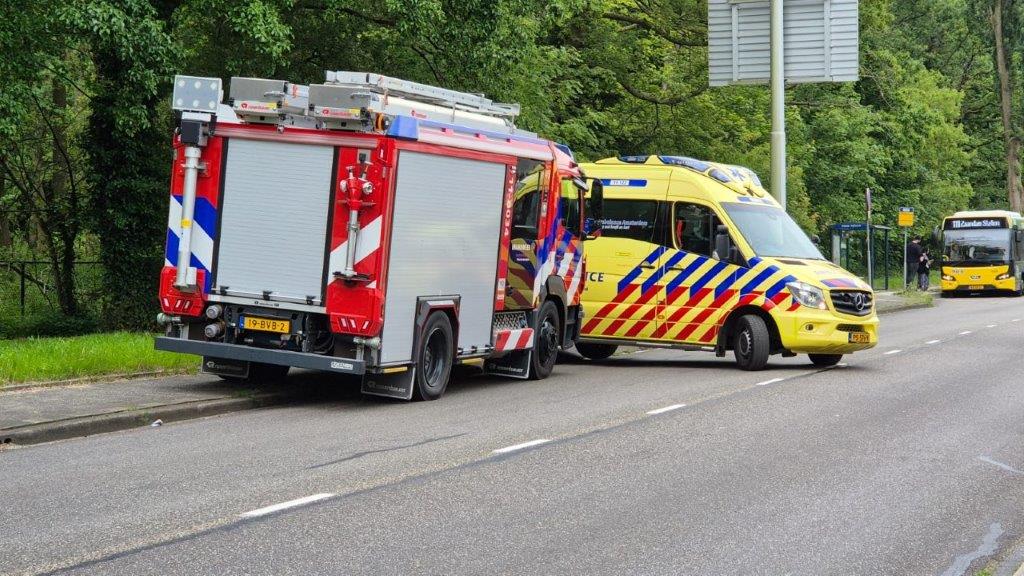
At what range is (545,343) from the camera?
16.4 meters

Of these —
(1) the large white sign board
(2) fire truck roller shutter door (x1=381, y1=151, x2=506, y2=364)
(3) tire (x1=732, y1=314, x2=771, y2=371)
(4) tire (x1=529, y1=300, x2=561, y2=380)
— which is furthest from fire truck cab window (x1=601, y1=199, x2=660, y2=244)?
(1) the large white sign board

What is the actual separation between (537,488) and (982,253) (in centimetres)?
4240

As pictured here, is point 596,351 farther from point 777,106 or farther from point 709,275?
point 777,106

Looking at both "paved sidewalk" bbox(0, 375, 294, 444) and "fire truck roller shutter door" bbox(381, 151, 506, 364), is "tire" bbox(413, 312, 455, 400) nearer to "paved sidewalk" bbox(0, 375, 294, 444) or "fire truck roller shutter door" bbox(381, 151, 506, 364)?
"fire truck roller shutter door" bbox(381, 151, 506, 364)

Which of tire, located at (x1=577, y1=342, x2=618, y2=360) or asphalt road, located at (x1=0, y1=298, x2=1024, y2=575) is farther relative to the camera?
tire, located at (x1=577, y1=342, x2=618, y2=360)

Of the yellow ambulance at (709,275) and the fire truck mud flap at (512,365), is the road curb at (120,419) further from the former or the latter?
the yellow ambulance at (709,275)

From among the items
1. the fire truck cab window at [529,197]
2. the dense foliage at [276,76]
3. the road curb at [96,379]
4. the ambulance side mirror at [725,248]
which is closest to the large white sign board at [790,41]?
the dense foliage at [276,76]

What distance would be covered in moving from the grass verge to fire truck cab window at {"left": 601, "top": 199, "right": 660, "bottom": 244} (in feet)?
21.2

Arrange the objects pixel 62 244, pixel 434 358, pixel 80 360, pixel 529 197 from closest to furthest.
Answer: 1. pixel 434 358
2. pixel 80 360
3. pixel 529 197
4. pixel 62 244

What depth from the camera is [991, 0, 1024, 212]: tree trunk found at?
2474 inches

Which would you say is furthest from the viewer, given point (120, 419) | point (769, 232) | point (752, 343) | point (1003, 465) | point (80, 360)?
point (769, 232)

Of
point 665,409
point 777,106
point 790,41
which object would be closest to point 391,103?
point 665,409

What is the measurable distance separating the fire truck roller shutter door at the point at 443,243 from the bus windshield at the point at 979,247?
36.8 meters

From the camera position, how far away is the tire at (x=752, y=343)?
58.0 feet
